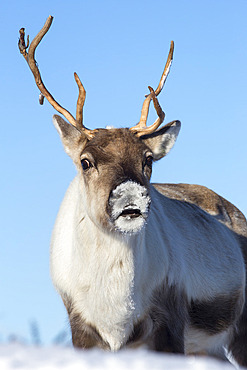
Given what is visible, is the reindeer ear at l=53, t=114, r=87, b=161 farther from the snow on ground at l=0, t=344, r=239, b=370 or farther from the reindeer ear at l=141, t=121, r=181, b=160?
the snow on ground at l=0, t=344, r=239, b=370

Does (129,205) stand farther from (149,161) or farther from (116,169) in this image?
(149,161)

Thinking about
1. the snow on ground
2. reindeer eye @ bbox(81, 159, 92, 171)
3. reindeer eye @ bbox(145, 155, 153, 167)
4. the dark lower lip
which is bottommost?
the dark lower lip

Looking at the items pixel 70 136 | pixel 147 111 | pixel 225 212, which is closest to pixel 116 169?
pixel 70 136

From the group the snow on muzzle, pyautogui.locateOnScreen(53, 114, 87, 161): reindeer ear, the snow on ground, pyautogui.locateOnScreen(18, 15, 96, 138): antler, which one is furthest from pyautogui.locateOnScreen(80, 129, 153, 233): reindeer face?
the snow on ground

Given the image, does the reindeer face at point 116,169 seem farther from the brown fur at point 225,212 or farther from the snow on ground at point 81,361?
the snow on ground at point 81,361

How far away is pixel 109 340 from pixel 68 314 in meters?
0.79

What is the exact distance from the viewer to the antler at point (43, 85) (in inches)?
294

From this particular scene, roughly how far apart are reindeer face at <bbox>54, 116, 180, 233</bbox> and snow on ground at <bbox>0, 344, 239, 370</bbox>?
3.81 meters

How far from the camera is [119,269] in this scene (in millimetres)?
6656

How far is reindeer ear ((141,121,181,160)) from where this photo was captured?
24.3ft

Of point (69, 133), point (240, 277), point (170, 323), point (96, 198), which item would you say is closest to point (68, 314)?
point (170, 323)

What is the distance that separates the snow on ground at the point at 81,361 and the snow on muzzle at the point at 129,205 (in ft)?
12.3

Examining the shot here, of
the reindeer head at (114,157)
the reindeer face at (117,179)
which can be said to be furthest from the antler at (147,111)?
the reindeer face at (117,179)

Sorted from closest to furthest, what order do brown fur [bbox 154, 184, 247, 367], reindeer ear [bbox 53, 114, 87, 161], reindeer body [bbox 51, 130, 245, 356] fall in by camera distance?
1. reindeer body [bbox 51, 130, 245, 356]
2. reindeer ear [bbox 53, 114, 87, 161]
3. brown fur [bbox 154, 184, 247, 367]
